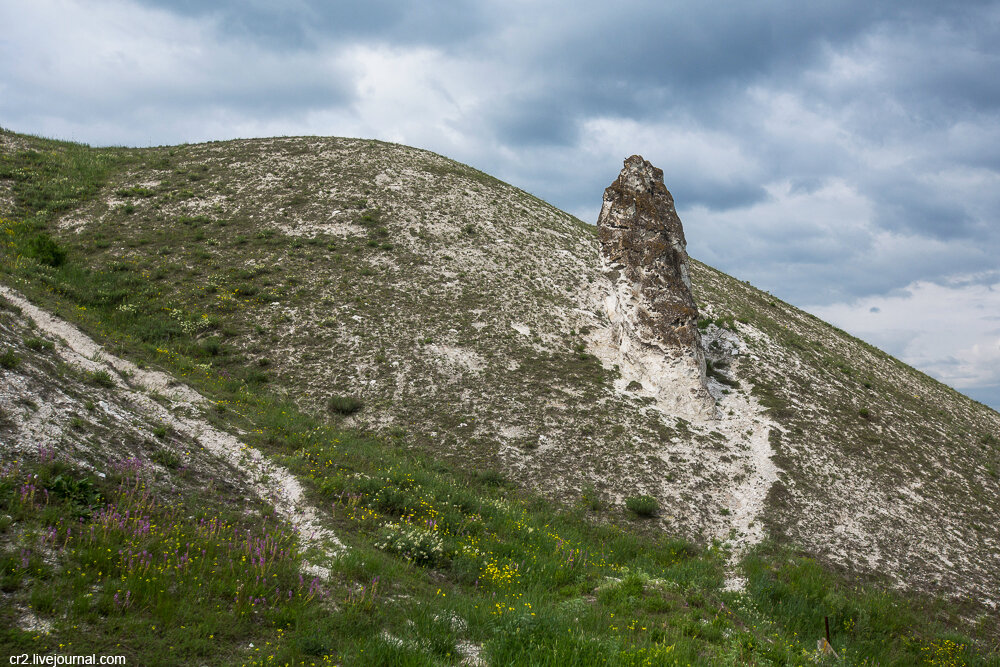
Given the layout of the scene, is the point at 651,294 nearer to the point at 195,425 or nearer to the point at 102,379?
the point at 195,425

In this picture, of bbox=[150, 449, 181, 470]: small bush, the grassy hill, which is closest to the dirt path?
the grassy hill

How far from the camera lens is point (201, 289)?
2425 centimetres

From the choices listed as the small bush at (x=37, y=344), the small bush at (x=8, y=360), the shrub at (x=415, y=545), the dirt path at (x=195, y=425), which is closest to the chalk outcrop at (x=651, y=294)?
the shrub at (x=415, y=545)

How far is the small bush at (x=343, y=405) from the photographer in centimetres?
1898

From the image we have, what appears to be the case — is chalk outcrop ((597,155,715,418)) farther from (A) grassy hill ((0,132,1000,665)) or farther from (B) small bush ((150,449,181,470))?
(B) small bush ((150,449,181,470))

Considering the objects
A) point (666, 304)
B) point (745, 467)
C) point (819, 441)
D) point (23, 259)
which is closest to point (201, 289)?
point (23, 259)

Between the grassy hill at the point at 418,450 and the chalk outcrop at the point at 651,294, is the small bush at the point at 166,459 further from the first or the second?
the chalk outcrop at the point at 651,294

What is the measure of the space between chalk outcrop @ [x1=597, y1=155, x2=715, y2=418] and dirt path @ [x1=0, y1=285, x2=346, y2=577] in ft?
52.1

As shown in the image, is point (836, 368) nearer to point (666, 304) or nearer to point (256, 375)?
point (666, 304)

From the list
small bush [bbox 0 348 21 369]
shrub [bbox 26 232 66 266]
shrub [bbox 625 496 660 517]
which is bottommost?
shrub [bbox 625 496 660 517]

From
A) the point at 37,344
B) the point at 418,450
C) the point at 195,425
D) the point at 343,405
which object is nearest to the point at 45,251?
the point at 37,344

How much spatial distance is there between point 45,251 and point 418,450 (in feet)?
66.2

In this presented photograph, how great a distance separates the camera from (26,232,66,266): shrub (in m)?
22.9

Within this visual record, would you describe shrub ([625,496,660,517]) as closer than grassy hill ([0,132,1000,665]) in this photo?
No
